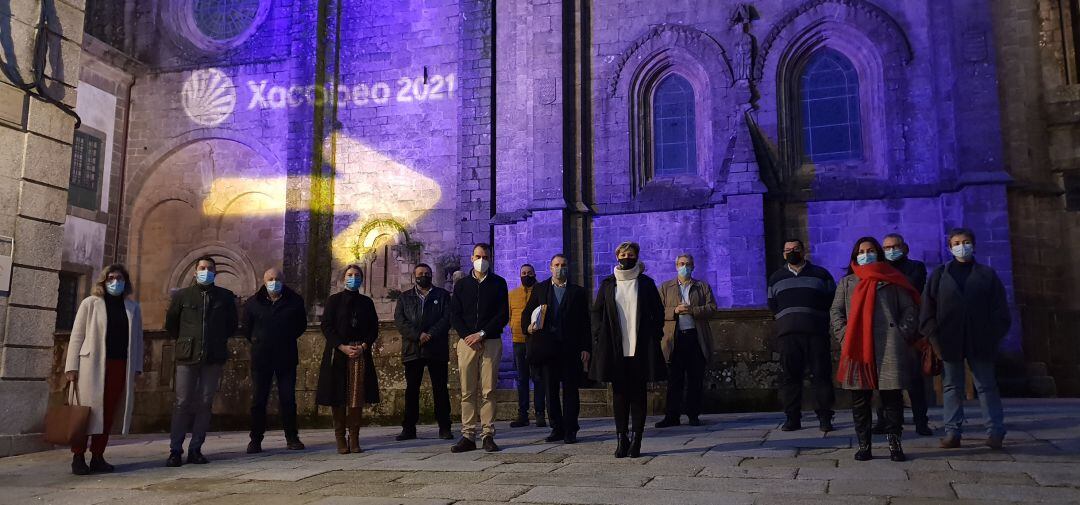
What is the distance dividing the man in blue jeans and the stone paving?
0.37 meters

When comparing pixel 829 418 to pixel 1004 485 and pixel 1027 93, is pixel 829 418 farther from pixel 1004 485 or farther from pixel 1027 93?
pixel 1027 93

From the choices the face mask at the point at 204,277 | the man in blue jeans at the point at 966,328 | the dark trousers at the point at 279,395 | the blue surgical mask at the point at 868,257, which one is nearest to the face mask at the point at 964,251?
the man in blue jeans at the point at 966,328

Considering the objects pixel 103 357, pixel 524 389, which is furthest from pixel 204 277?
pixel 524 389

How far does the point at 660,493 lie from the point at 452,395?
6.38m

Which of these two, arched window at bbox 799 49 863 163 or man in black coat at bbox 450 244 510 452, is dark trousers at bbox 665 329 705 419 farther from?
arched window at bbox 799 49 863 163

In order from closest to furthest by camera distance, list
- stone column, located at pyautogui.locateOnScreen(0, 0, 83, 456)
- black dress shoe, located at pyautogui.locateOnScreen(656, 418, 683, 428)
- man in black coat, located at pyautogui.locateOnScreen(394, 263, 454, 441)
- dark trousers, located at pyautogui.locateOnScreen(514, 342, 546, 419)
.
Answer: stone column, located at pyautogui.locateOnScreen(0, 0, 83, 456)
man in black coat, located at pyautogui.locateOnScreen(394, 263, 454, 441)
black dress shoe, located at pyautogui.locateOnScreen(656, 418, 683, 428)
dark trousers, located at pyautogui.locateOnScreen(514, 342, 546, 419)

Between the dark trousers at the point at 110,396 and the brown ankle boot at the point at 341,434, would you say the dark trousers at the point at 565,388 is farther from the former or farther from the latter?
the dark trousers at the point at 110,396

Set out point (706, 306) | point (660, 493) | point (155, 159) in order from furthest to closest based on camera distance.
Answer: point (155, 159) → point (706, 306) → point (660, 493)

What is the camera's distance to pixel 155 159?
69.2 ft

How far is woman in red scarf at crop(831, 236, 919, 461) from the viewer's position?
5.92m

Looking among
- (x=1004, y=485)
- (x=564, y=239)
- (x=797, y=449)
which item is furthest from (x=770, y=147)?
(x=1004, y=485)

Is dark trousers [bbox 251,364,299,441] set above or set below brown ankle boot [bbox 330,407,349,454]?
above

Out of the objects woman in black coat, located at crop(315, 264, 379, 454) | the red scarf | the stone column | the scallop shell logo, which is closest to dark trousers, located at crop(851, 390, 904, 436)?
the red scarf

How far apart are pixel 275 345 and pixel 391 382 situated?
283cm
